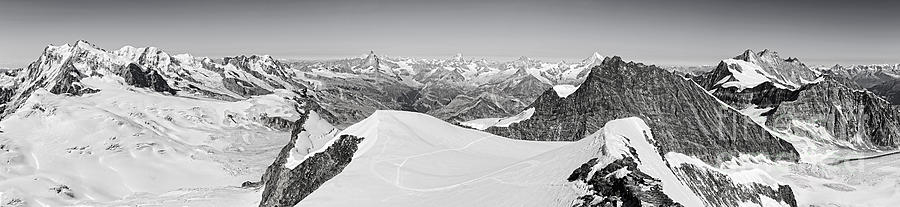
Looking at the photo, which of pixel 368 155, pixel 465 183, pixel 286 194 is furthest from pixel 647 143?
pixel 286 194

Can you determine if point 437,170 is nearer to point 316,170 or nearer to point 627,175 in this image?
point 316,170

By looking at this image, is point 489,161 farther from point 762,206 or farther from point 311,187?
point 762,206

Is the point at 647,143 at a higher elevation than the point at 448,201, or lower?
higher

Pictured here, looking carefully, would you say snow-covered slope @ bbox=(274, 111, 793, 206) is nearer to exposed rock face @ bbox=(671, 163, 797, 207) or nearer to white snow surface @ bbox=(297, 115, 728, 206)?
white snow surface @ bbox=(297, 115, 728, 206)

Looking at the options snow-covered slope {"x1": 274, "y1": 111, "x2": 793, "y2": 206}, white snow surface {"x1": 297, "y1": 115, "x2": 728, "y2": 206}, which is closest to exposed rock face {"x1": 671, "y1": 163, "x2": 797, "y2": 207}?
snow-covered slope {"x1": 274, "y1": 111, "x2": 793, "y2": 206}

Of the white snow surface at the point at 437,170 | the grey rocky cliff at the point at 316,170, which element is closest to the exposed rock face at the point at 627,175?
the white snow surface at the point at 437,170

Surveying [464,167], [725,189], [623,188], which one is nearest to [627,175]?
[623,188]

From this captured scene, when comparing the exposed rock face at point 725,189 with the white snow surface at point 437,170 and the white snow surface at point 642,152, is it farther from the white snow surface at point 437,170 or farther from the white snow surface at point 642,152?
the white snow surface at point 437,170

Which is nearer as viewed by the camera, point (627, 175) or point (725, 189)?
point (627, 175)
